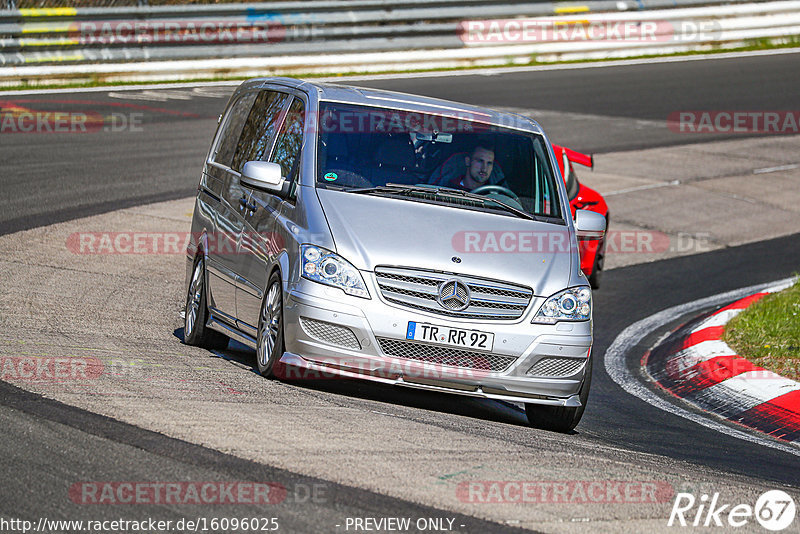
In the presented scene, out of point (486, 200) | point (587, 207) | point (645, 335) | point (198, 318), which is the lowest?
point (645, 335)

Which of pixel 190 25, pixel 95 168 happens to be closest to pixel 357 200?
pixel 95 168

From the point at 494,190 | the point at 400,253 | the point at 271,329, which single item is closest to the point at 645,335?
the point at 494,190

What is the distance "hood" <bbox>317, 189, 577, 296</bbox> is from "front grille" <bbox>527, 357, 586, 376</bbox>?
1.29 ft

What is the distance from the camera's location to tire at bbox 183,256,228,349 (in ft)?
28.0

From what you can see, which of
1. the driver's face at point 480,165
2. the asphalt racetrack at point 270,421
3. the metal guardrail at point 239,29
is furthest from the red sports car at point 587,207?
the metal guardrail at point 239,29

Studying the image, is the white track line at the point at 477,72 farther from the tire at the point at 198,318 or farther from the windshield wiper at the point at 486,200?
the windshield wiper at the point at 486,200

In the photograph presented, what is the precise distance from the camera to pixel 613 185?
17344 mm

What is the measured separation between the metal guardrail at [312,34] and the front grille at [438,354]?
1570 centimetres

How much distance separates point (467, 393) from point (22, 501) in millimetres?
3010

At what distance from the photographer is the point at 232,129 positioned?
914 cm

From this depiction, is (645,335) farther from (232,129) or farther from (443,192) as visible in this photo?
(232,129)

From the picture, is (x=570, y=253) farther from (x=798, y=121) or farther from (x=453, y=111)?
(x=798, y=121)

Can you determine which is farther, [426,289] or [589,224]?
[589,224]

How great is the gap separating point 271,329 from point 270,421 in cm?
134
